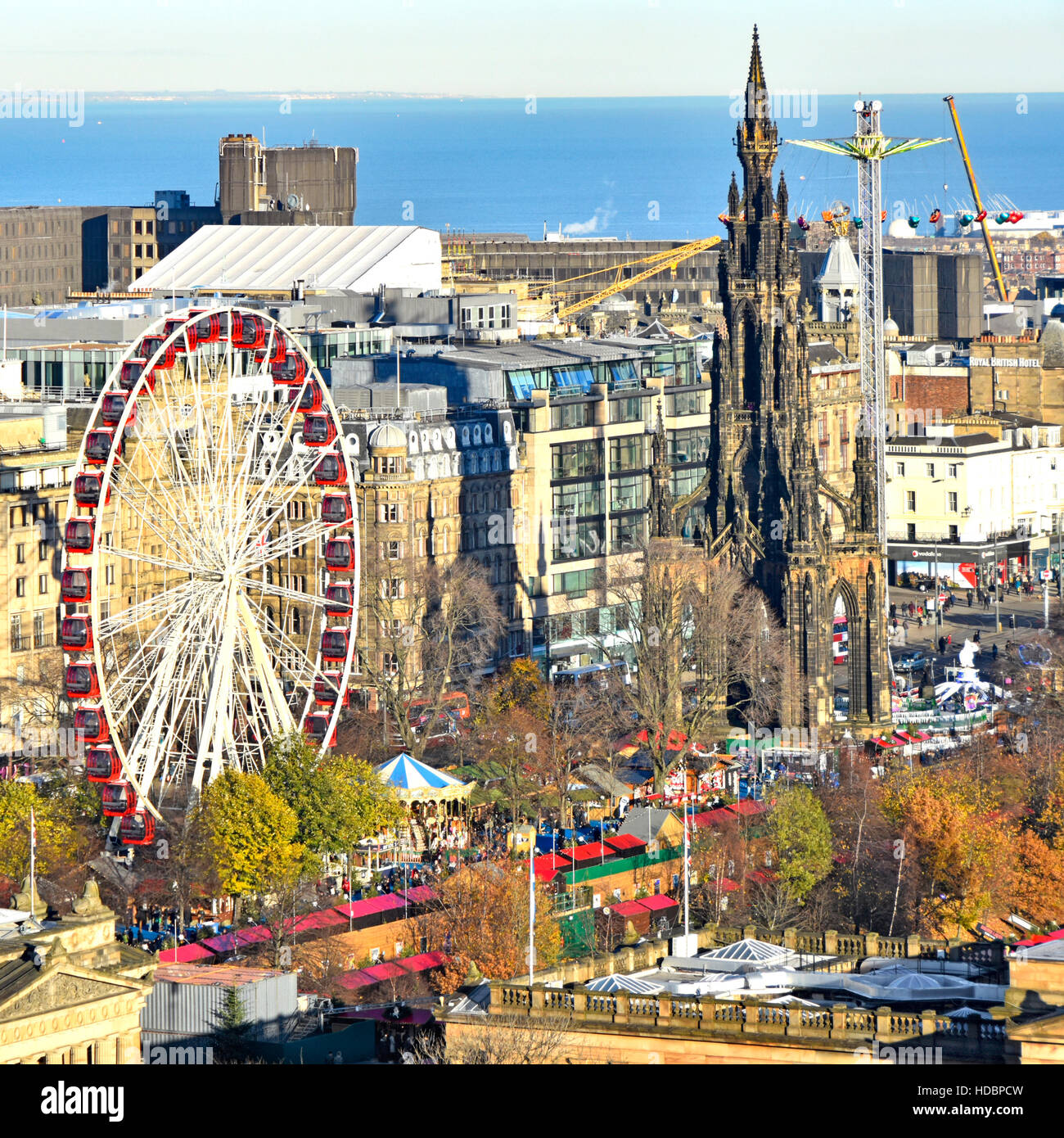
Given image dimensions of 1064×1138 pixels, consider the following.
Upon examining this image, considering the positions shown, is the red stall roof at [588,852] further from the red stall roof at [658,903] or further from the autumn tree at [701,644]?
the autumn tree at [701,644]

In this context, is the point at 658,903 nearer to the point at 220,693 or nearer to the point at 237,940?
the point at 237,940

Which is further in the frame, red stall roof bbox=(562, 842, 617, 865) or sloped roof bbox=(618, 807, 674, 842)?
sloped roof bbox=(618, 807, 674, 842)

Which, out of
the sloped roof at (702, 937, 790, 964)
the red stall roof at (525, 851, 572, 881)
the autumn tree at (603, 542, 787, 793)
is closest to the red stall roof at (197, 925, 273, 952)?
the red stall roof at (525, 851, 572, 881)

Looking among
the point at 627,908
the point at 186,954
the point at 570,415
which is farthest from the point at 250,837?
the point at 570,415

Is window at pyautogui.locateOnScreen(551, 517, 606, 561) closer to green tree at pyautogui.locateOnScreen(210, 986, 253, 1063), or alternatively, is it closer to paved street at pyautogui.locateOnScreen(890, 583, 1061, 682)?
paved street at pyautogui.locateOnScreen(890, 583, 1061, 682)

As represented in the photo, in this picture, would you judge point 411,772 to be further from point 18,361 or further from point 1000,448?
point 1000,448
